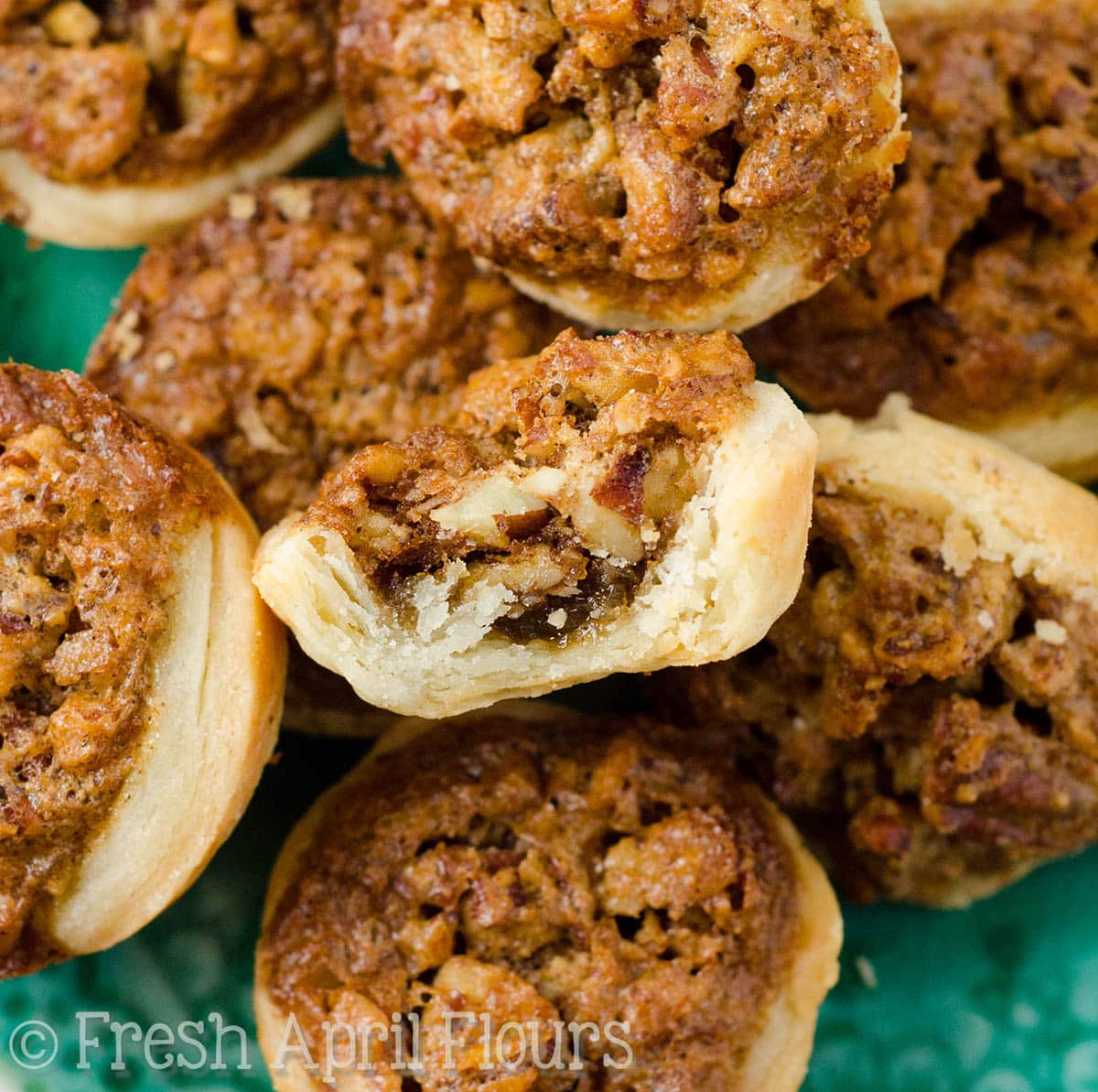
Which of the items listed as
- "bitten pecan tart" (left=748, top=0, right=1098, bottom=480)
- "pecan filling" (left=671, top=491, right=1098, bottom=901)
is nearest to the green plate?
"pecan filling" (left=671, top=491, right=1098, bottom=901)

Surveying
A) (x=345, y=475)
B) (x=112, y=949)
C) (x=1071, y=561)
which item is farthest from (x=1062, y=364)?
(x=112, y=949)

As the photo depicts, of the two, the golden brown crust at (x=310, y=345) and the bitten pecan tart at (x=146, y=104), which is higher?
the bitten pecan tart at (x=146, y=104)

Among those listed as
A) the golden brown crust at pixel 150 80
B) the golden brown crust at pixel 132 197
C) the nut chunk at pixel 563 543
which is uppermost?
the golden brown crust at pixel 150 80

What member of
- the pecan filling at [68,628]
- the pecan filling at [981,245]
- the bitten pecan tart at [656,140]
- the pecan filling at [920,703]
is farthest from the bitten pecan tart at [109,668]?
the pecan filling at [981,245]

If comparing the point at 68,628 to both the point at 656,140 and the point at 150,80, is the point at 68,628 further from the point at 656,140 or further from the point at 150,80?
the point at 150,80

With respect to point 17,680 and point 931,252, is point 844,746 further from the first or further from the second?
point 17,680

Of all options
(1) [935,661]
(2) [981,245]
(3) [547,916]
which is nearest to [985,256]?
(2) [981,245]

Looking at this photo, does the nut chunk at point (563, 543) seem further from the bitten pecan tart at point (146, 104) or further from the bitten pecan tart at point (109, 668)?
the bitten pecan tart at point (146, 104)
